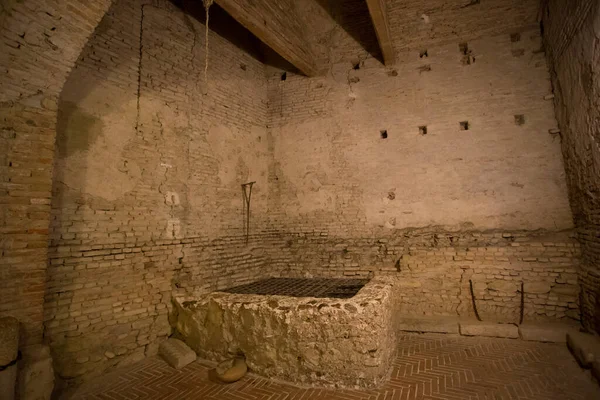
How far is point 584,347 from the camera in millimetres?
3990

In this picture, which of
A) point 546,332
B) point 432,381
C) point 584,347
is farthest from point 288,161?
point 584,347

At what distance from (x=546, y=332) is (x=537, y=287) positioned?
780 millimetres

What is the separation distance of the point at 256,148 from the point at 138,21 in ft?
10.3

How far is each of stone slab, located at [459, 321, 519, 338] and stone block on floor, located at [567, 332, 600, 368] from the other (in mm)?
688

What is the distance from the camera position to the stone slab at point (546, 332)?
465 cm

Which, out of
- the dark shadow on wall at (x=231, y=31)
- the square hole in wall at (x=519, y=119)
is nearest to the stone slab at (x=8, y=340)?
the dark shadow on wall at (x=231, y=31)

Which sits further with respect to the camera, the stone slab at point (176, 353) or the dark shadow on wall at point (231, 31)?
the dark shadow on wall at point (231, 31)

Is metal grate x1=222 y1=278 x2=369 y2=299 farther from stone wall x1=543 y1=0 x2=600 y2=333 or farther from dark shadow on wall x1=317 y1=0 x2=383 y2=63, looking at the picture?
dark shadow on wall x1=317 y1=0 x2=383 y2=63

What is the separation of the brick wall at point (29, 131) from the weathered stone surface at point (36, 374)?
128mm

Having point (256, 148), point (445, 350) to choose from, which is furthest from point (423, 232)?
point (256, 148)

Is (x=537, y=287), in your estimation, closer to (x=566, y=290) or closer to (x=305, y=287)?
(x=566, y=290)

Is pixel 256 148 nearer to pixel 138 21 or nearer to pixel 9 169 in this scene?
pixel 138 21

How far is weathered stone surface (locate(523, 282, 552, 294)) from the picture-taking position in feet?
17.0

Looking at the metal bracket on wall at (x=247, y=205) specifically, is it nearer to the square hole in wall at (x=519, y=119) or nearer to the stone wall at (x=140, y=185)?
the stone wall at (x=140, y=185)
